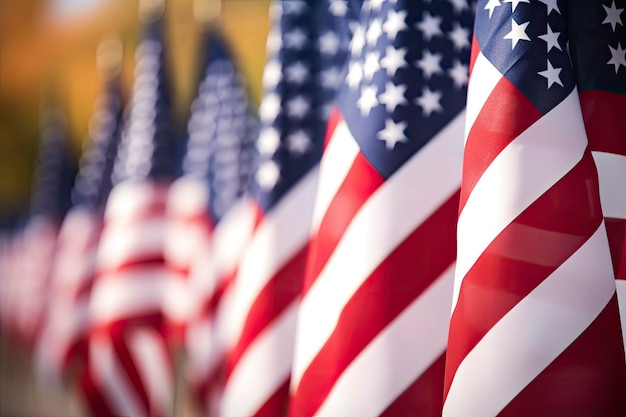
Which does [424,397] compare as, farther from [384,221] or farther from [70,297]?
[70,297]

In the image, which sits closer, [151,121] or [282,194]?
[282,194]

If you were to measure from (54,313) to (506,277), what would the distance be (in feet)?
8.37

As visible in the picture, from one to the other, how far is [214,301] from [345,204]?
1.05 meters

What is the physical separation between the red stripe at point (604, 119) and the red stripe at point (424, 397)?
1.38 feet

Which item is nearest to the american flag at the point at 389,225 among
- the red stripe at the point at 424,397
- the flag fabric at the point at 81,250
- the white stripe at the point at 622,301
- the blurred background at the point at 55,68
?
the red stripe at the point at 424,397

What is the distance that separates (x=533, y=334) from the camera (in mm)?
909

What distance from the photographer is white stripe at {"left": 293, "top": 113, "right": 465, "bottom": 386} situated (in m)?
1.14

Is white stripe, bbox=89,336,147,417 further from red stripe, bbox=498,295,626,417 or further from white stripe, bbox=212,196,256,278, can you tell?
red stripe, bbox=498,295,626,417

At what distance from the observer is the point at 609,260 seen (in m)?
0.94

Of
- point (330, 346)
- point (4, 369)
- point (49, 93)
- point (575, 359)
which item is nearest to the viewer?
point (575, 359)

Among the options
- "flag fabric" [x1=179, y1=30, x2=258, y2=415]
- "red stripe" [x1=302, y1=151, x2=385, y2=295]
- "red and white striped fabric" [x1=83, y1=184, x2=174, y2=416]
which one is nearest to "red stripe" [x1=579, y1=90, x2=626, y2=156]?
"red stripe" [x1=302, y1=151, x2=385, y2=295]

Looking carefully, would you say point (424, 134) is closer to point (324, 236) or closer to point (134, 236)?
point (324, 236)

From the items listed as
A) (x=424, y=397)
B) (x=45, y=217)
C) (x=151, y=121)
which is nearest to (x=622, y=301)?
(x=424, y=397)

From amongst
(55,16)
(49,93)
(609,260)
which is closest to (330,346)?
(609,260)
